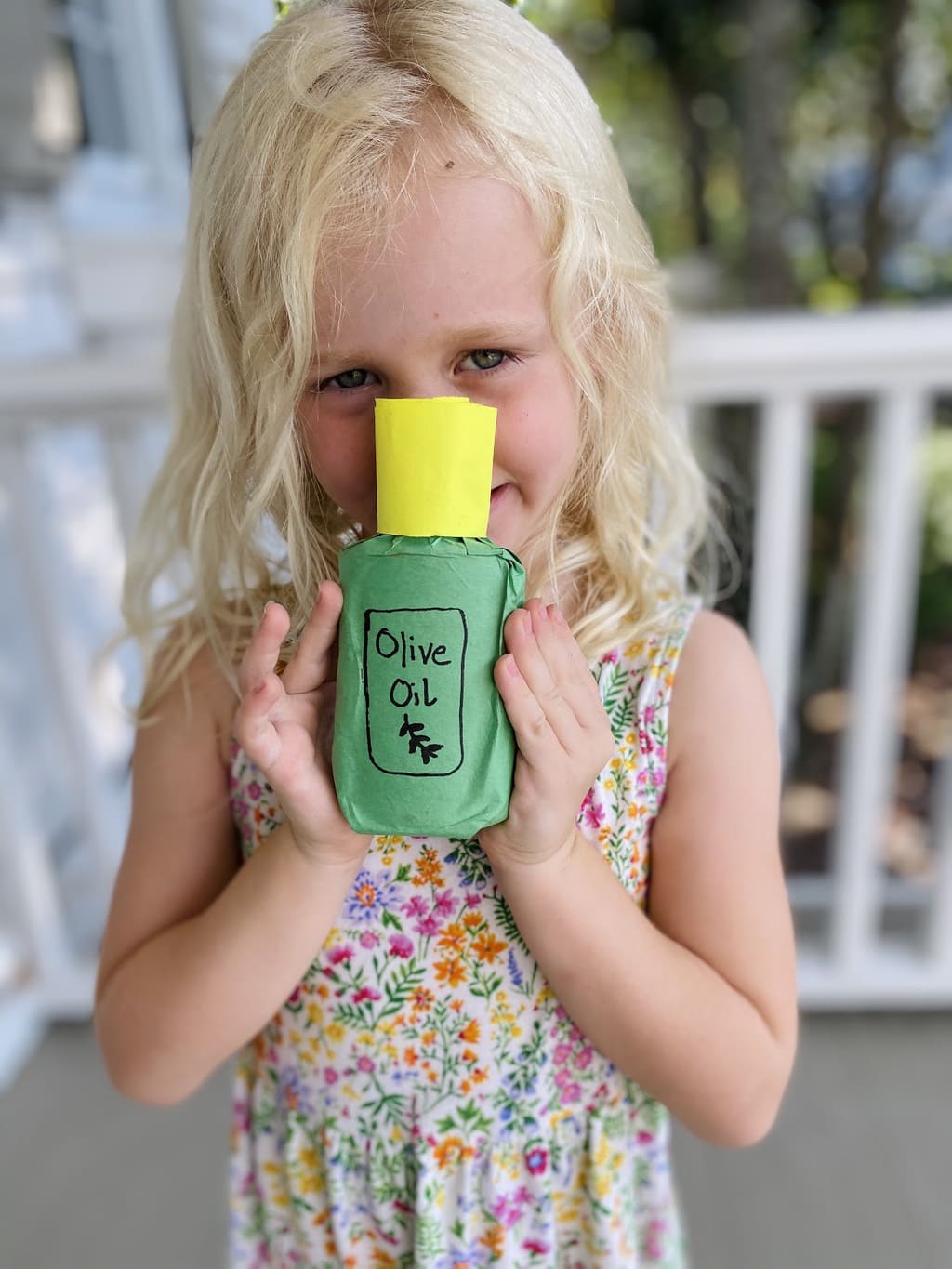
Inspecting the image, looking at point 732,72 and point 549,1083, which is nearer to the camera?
point 549,1083

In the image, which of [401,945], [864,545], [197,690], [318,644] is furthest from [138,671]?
[864,545]

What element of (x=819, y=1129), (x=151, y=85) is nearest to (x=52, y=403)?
(x=819, y=1129)

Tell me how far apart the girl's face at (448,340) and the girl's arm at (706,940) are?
A: 206mm

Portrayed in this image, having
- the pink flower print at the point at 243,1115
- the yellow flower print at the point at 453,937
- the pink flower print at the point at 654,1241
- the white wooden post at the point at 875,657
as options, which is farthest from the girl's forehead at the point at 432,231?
the white wooden post at the point at 875,657

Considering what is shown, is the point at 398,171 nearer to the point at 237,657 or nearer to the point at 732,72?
the point at 237,657

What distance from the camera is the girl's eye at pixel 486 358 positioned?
55 cm

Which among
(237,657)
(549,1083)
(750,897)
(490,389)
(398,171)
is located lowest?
(549,1083)

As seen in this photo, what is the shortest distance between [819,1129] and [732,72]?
4.46 metres

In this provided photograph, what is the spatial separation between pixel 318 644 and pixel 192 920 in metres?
0.26

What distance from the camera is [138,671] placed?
4.58 ft

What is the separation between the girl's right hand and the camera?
1.76ft

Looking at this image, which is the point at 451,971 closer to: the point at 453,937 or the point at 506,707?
the point at 453,937

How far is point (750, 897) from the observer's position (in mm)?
658

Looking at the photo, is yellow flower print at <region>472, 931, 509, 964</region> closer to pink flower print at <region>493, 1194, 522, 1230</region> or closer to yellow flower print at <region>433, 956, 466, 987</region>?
yellow flower print at <region>433, 956, 466, 987</region>
